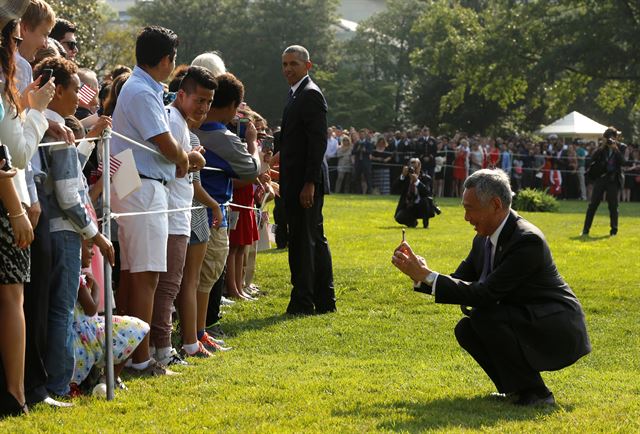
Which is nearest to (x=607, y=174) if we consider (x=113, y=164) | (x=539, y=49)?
(x=113, y=164)

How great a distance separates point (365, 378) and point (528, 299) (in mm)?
1394

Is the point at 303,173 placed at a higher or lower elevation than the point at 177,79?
lower

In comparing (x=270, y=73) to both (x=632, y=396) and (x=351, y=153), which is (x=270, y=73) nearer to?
(x=351, y=153)

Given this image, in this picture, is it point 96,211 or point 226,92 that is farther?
point 226,92

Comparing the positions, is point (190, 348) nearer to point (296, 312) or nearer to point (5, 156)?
point (296, 312)

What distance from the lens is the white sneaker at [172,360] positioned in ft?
26.9

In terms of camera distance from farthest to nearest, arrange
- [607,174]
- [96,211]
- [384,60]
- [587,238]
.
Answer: [384,60], [607,174], [587,238], [96,211]

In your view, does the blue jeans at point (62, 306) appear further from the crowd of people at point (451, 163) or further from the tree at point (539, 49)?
the tree at point (539, 49)

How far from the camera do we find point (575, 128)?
156 feet

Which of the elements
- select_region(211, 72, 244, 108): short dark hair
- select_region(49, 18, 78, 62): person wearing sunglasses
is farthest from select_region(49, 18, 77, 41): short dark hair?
select_region(211, 72, 244, 108): short dark hair

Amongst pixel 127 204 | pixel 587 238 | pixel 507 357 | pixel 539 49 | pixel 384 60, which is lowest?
pixel 587 238

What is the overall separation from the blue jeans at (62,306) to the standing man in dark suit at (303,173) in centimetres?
463

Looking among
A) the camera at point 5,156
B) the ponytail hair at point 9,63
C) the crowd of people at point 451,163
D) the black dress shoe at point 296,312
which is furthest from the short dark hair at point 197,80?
the crowd of people at point 451,163

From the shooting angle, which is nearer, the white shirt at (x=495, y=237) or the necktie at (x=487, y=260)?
the white shirt at (x=495, y=237)
